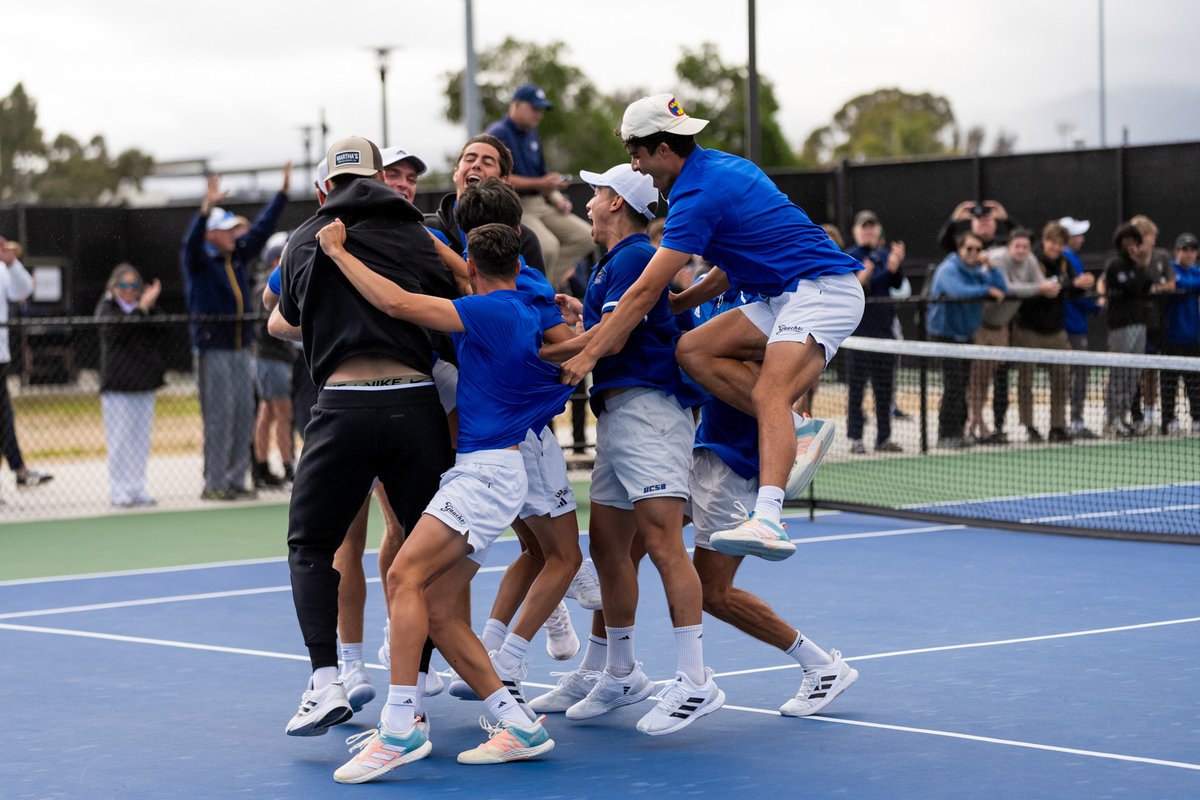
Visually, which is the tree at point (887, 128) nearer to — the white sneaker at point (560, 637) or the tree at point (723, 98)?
the tree at point (723, 98)

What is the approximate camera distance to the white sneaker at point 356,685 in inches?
268

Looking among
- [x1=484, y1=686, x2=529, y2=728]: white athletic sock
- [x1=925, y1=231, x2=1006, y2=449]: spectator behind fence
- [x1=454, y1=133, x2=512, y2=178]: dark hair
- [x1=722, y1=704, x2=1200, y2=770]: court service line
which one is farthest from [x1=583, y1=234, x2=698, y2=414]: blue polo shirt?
[x1=925, y1=231, x2=1006, y2=449]: spectator behind fence

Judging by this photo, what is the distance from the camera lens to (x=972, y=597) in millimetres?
9617

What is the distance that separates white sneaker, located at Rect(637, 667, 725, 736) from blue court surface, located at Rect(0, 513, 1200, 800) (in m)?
0.10

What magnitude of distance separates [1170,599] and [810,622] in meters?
2.09

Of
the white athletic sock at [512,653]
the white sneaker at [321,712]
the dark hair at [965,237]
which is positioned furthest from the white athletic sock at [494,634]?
the dark hair at [965,237]

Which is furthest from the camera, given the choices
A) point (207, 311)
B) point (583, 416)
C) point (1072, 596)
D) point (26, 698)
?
point (583, 416)

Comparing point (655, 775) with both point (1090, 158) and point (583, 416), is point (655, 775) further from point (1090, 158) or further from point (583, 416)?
point (1090, 158)

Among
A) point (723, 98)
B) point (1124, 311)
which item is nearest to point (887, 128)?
point (723, 98)

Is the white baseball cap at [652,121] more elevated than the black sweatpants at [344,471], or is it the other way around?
the white baseball cap at [652,121]

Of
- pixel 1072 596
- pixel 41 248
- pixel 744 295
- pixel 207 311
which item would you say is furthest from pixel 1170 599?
pixel 41 248

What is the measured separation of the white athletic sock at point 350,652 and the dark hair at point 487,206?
5.85 ft

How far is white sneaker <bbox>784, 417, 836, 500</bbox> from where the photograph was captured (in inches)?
268

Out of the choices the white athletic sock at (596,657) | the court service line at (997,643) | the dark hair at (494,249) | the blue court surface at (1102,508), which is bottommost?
the blue court surface at (1102,508)
